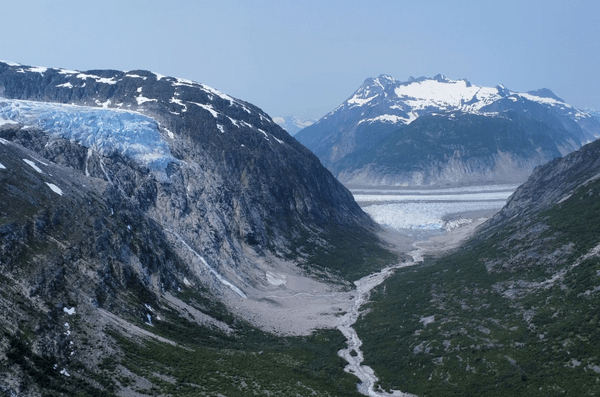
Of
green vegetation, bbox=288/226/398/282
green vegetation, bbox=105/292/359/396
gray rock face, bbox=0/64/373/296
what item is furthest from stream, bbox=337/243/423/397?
gray rock face, bbox=0/64/373/296

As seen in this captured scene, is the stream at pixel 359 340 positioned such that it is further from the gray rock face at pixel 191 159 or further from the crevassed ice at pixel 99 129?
the crevassed ice at pixel 99 129

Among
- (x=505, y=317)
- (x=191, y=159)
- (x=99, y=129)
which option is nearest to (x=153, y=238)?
(x=191, y=159)

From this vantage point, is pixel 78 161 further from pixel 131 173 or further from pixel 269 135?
pixel 269 135

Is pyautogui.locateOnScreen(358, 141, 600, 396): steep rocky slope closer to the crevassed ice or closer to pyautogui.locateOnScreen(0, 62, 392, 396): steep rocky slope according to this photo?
pyautogui.locateOnScreen(0, 62, 392, 396): steep rocky slope

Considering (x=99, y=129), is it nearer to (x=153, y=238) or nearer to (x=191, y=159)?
(x=191, y=159)

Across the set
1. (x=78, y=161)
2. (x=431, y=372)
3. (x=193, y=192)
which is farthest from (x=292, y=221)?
(x=431, y=372)

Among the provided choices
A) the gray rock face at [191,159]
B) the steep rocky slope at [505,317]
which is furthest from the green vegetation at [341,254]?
the steep rocky slope at [505,317]
